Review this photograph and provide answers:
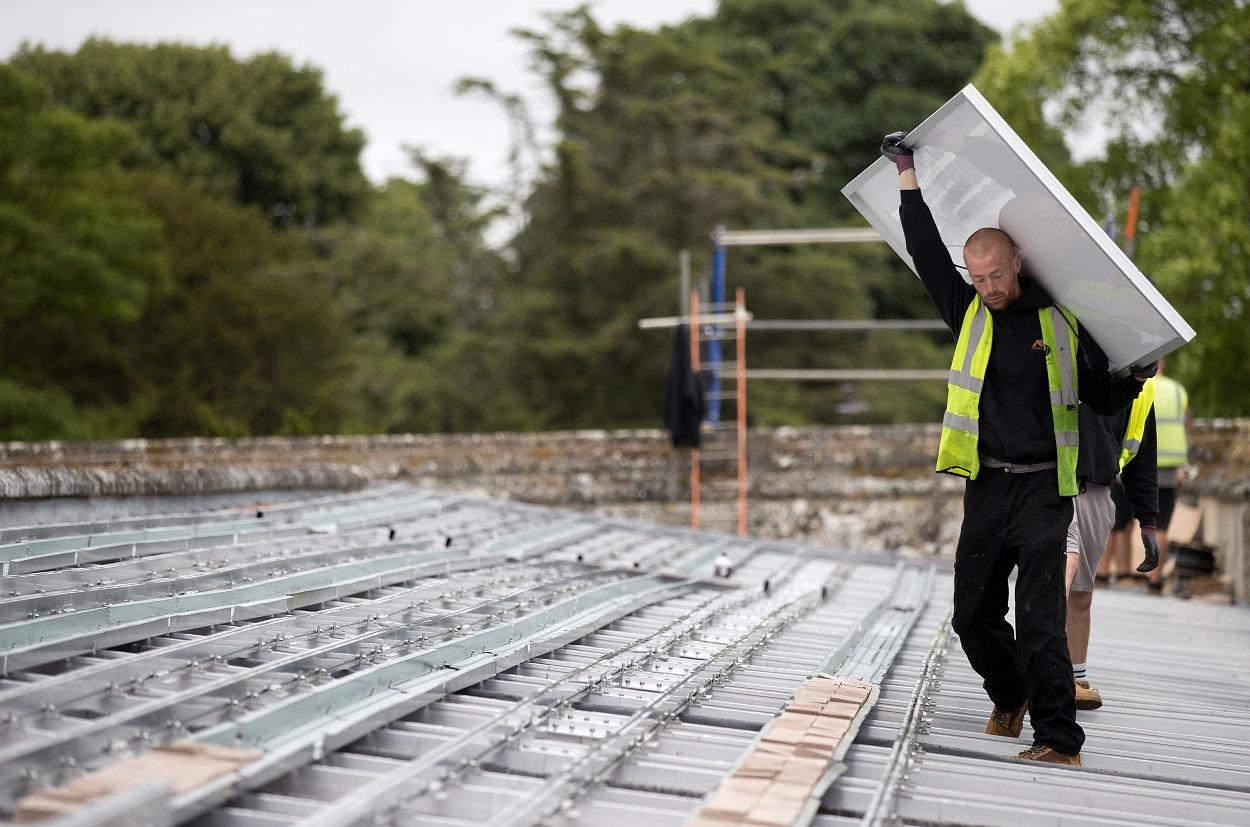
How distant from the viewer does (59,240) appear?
21.7 m

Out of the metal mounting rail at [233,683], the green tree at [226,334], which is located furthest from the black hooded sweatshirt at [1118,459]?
the green tree at [226,334]

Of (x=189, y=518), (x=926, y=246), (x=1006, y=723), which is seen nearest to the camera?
(x=1006, y=723)

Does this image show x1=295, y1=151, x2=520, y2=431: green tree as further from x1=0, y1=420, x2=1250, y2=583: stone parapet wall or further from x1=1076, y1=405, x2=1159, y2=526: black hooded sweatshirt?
x1=1076, y1=405, x2=1159, y2=526: black hooded sweatshirt

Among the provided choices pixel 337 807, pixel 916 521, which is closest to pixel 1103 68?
pixel 916 521

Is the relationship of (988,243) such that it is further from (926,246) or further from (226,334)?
(226,334)

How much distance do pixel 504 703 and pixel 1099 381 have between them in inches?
80.8

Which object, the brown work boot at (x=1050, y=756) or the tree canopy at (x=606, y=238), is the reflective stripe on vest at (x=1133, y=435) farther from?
the tree canopy at (x=606, y=238)

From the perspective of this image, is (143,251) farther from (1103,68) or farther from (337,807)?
(337,807)

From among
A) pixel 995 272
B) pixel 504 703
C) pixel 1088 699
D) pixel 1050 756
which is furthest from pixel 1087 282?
pixel 504 703

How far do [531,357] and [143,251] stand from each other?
25.1 feet

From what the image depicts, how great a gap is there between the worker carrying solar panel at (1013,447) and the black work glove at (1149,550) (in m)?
Answer: 0.68

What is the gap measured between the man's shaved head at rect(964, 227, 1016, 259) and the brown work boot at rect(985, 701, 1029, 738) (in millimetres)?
1414

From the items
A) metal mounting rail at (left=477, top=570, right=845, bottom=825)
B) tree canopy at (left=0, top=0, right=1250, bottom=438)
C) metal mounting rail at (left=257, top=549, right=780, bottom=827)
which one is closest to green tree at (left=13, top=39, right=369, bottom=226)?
tree canopy at (left=0, top=0, right=1250, bottom=438)

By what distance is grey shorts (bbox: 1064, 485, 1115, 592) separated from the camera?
198 inches
